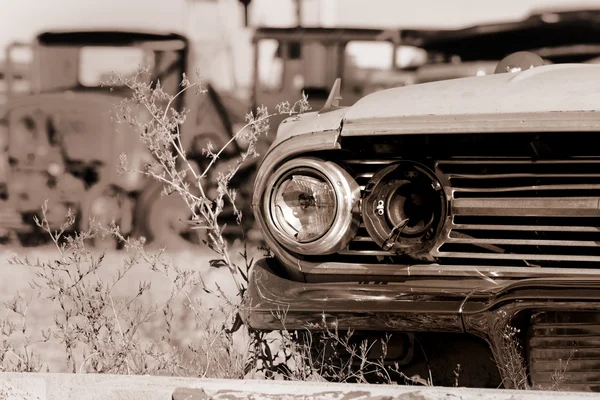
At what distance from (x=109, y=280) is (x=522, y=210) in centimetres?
435

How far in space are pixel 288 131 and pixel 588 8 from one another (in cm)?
451

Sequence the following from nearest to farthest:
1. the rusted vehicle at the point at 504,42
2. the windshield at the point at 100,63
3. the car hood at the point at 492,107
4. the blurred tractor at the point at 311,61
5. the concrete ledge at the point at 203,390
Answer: the concrete ledge at the point at 203,390
the car hood at the point at 492,107
the rusted vehicle at the point at 504,42
the blurred tractor at the point at 311,61
the windshield at the point at 100,63

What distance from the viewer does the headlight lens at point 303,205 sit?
2.74 meters

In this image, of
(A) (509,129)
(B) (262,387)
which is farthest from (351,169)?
(B) (262,387)

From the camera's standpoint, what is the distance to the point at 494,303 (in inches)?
96.6

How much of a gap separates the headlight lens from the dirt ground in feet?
5.92

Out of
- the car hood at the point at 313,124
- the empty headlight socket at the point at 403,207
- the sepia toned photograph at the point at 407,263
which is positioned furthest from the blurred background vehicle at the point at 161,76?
the empty headlight socket at the point at 403,207

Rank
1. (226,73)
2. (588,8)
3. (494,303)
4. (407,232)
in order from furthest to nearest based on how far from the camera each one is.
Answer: (226,73) → (588,8) → (407,232) → (494,303)

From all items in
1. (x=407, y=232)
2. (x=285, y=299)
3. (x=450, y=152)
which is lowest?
(x=285, y=299)

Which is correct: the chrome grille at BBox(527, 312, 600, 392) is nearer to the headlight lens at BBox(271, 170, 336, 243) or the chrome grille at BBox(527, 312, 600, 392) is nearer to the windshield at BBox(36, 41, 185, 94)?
the headlight lens at BBox(271, 170, 336, 243)

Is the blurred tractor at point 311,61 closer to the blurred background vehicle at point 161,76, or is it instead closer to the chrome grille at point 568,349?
the blurred background vehicle at point 161,76

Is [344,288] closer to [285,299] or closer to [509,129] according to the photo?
[285,299]

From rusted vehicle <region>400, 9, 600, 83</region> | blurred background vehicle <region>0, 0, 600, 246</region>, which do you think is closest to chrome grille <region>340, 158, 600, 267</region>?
rusted vehicle <region>400, 9, 600, 83</region>

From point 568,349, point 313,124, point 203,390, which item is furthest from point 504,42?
point 203,390
